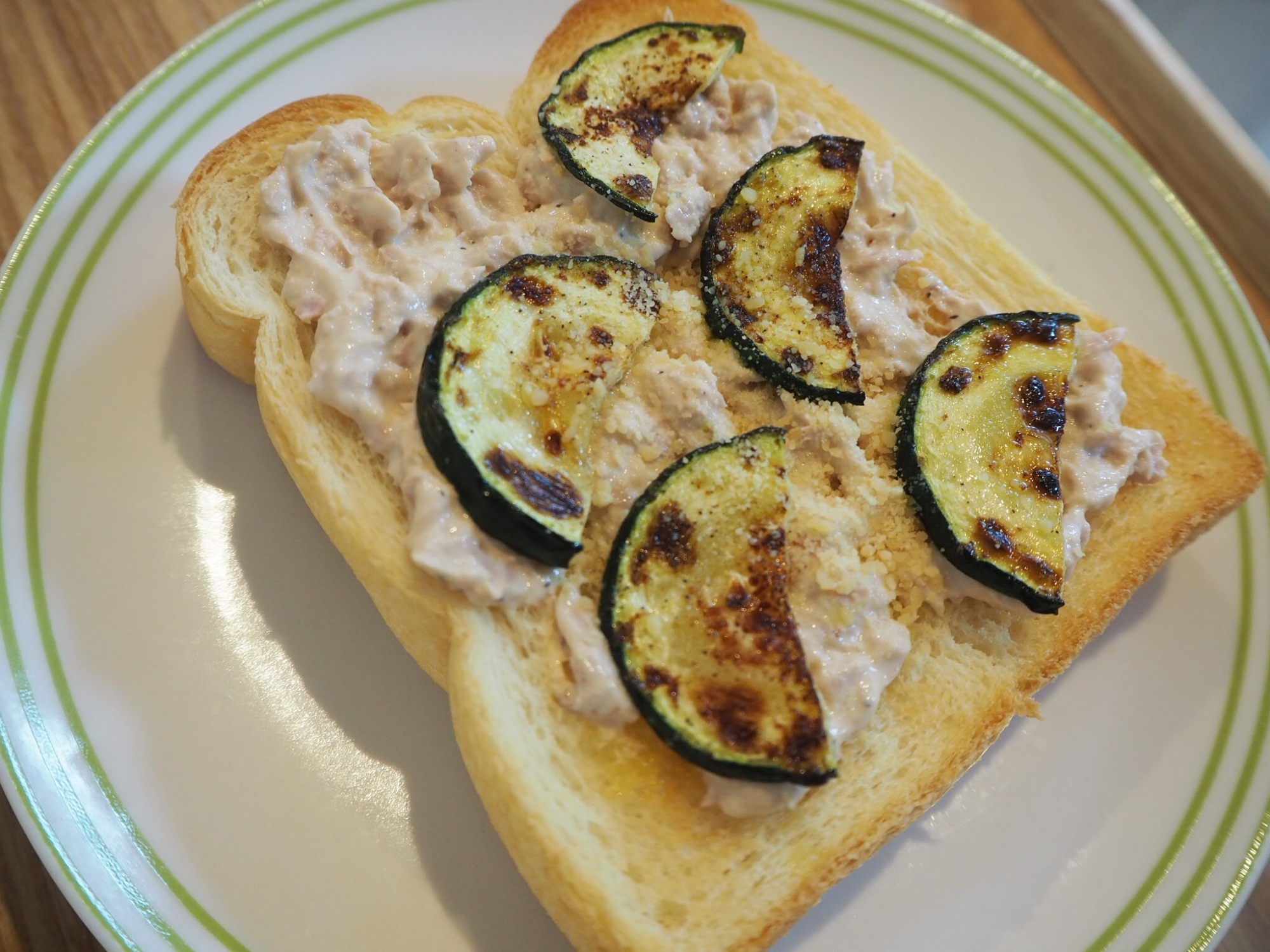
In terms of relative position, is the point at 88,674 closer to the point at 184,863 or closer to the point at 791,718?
the point at 184,863

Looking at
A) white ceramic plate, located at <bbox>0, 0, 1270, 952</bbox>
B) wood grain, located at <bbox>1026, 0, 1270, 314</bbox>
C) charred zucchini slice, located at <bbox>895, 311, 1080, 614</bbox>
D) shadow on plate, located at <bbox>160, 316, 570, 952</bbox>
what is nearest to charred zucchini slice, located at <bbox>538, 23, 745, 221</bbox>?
white ceramic plate, located at <bbox>0, 0, 1270, 952</bbox>

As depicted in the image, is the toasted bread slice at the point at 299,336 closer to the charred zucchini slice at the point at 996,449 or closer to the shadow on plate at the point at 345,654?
the shadow on plate at the point at 345,654

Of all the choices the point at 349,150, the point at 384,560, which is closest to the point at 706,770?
the point at 384,560

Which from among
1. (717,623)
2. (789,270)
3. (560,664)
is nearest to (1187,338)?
(789,270)

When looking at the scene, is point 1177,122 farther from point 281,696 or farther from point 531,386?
point 281,696

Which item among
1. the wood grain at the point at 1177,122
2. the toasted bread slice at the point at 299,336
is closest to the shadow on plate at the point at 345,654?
the toasted bread slice at the point at 299,336
